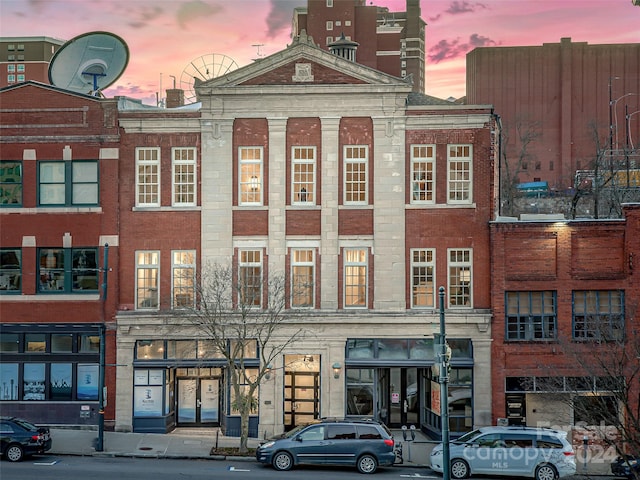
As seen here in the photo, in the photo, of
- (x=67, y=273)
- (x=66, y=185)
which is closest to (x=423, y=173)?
(x=66, y=185)

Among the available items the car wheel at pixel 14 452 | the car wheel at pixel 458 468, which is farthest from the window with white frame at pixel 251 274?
the car wheel at pixel 458 468

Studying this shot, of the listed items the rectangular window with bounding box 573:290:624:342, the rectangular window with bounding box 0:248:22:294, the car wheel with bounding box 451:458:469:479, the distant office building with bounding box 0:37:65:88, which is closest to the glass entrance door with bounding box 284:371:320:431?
the car wheel with bounding box 451:458:469:479

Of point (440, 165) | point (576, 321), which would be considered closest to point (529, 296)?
point (576, 321)

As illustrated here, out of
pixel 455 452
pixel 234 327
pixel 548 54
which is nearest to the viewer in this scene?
pixel 455 452

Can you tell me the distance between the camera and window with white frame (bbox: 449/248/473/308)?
34.2 m

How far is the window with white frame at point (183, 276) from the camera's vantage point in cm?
3434

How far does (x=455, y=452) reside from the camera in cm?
2719

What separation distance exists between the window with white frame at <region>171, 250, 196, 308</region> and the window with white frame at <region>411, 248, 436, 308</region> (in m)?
9.09

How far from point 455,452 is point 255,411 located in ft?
31.7

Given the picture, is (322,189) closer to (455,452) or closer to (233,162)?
(233,162)

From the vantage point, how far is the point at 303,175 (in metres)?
34.7

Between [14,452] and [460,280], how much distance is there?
18.1 meters

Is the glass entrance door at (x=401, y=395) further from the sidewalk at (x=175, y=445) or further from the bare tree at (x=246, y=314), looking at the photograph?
the bare tree at (x=246, y=314)

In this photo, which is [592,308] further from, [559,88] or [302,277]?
[559,88]
